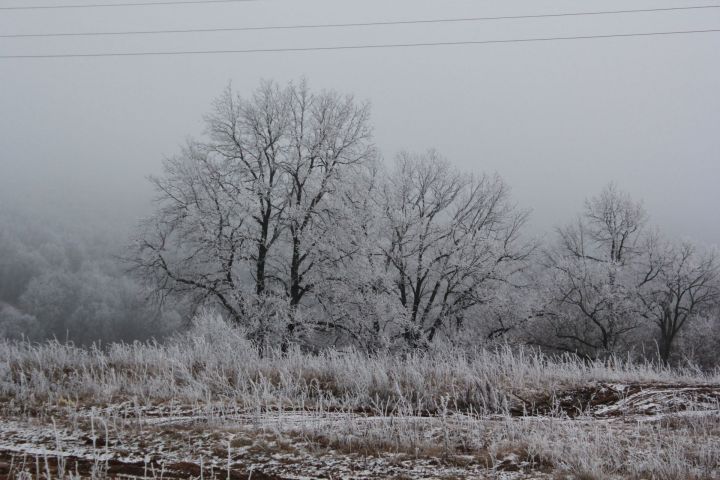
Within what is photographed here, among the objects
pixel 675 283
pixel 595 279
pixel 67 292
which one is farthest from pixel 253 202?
pixel 67 292

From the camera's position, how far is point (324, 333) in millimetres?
23672

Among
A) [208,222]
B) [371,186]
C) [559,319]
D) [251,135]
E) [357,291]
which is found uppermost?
[251,135]

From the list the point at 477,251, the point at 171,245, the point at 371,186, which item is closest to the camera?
the point at 171,245

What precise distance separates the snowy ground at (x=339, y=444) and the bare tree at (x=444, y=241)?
17076 millimetres

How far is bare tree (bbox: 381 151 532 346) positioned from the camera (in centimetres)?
2475

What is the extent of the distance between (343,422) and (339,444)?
0.50 meters

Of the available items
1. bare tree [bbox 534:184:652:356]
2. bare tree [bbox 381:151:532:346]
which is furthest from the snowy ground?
bare tree [bbox 534:184:652:356]

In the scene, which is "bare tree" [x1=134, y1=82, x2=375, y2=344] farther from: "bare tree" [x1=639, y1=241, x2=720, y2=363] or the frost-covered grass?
"bare tree" [x1=639, y1=241, x2=720, y2=363]

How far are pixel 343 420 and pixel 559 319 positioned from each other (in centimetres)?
2988

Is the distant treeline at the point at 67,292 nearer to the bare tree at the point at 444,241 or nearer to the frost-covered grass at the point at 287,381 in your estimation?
the bare tree at the point at 444,241

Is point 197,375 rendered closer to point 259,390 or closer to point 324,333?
point 259,390

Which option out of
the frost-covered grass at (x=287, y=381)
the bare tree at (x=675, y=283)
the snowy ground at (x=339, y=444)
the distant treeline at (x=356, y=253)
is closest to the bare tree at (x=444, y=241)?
the distant treeline at (x=356, y=253)

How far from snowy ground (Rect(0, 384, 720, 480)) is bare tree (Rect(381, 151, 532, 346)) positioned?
1708cm

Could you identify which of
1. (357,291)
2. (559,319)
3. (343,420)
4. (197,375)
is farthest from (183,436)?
(559,319)
